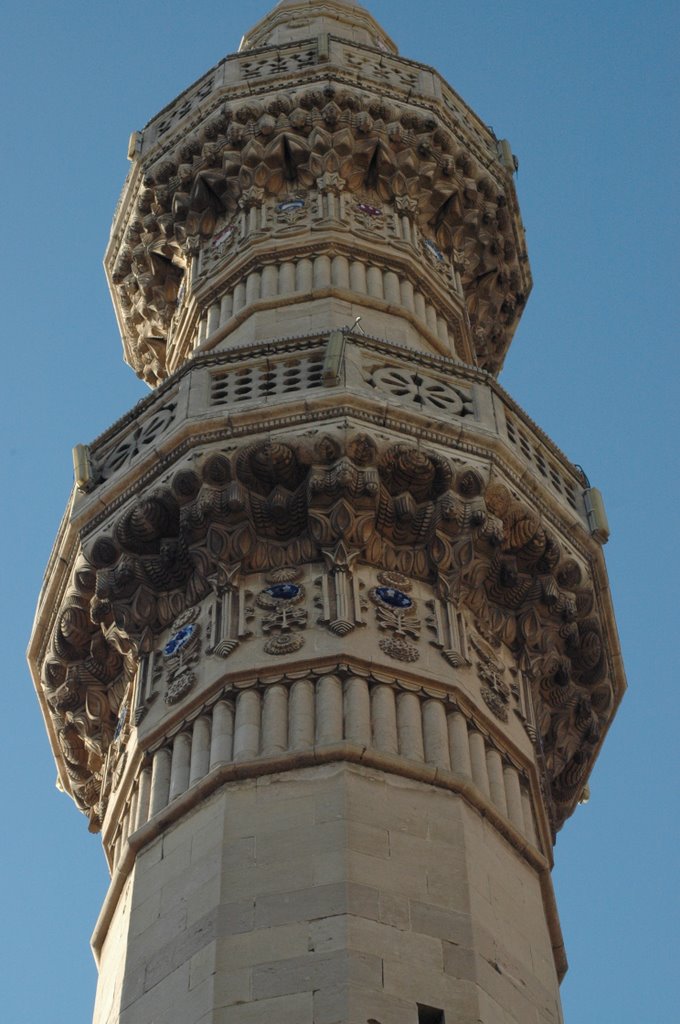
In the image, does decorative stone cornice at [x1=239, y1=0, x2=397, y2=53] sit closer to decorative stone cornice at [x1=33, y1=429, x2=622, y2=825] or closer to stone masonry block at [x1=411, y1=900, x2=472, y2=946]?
decorative stone cornice at [x1=33, y1=429, x2=622, y2=825]

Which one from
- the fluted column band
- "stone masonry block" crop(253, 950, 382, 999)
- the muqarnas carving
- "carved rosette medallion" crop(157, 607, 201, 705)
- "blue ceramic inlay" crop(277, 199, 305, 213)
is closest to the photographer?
"stone masonry block" crop(253, 950, 382, 999)

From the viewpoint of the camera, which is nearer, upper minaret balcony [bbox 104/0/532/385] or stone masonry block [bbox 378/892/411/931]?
stone masonry block [bbox 378/892/411/931]

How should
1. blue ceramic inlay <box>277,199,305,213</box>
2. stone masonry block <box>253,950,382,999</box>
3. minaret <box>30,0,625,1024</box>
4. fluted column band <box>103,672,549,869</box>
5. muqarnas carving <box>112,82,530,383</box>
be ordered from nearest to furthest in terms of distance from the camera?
stone masonry block <box>253,950,382,999</box>, minaret <box>30,0,625,1024</box>, fluted column band <box>103,672,549,869</box>, blue ceramic inlay <box>277,199,305,213</box>, muqarnas carving <box>112,82,530,383</box>

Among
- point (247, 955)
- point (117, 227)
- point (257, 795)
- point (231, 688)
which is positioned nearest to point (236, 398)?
point (231, 688)

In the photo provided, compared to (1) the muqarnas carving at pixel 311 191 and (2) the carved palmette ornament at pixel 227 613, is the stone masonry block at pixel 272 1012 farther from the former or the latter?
(1) the muqarnas carving at pixel 311 191

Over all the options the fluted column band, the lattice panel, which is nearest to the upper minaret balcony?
the lattice panel

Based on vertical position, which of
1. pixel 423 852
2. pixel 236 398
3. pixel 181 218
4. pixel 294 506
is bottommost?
pixel 423 852

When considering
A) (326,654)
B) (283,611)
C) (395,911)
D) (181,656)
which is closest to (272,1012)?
(395,911)

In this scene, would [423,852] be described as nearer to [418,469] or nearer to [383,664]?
[383,664]

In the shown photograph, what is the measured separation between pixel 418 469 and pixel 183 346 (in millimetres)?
5089

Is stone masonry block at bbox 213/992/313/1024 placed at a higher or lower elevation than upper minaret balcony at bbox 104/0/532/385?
lower

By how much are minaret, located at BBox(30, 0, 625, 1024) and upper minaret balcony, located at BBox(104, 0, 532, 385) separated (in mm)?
65

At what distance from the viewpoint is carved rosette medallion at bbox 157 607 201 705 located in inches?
503

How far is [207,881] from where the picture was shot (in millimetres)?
11219
